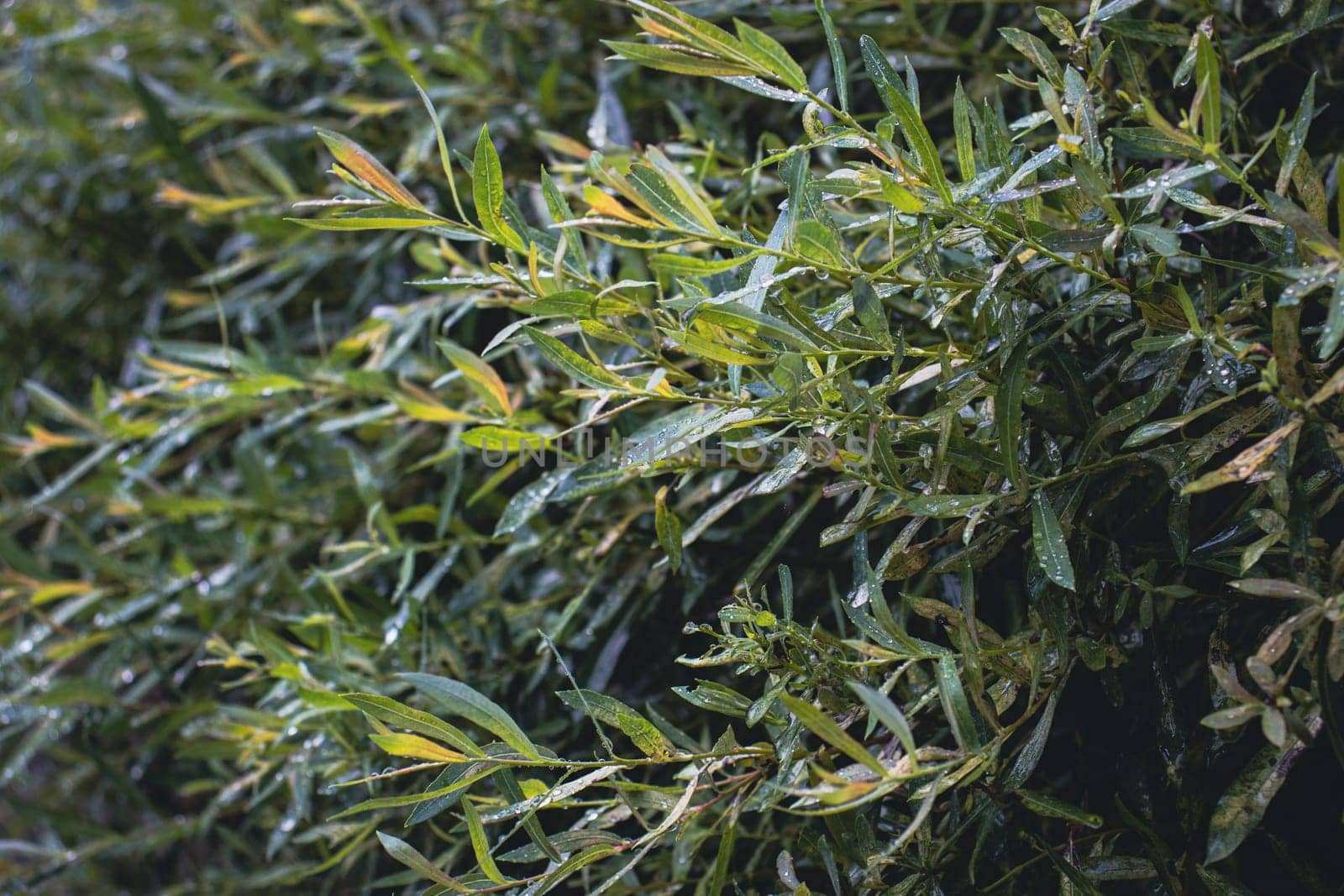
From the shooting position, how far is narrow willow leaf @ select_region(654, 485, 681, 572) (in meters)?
0.72

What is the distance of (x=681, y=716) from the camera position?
0.92 meters

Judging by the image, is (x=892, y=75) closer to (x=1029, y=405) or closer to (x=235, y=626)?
(x=1029, y=405)

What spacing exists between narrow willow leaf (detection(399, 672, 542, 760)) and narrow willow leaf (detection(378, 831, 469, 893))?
8 centimetres

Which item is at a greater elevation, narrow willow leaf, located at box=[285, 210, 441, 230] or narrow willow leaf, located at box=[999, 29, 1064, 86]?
narrow willow leaf, located at box=[999, 29, 1064, 86]

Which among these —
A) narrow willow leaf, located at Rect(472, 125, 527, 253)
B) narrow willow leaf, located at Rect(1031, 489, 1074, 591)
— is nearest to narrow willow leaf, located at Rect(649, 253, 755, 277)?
narrow willow leaf, located at Rect(472, 125, 527, 253)

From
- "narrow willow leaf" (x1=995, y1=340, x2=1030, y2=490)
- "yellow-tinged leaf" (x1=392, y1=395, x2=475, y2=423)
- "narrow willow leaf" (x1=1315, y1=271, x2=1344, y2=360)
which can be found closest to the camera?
"narrow willow leaf" (x1=1315, y1=271, x2=1344, y2=360)

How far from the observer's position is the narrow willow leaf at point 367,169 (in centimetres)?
64

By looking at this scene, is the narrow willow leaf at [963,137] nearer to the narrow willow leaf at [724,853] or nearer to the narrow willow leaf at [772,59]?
the narrow willow leaf at [772,59]

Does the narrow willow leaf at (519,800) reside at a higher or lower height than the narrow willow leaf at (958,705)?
lower

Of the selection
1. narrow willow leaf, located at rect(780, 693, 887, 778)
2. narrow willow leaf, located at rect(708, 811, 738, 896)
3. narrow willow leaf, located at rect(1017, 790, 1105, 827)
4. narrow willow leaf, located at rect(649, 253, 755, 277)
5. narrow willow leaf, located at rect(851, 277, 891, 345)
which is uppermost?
narrow willow leaf, located at rect(649, 253, 755, 277)

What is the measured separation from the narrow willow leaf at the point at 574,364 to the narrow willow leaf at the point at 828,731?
0.73ft

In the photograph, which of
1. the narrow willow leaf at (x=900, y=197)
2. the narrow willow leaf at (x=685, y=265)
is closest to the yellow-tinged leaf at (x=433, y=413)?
the narrow willow leaf at (x=685, y=265)

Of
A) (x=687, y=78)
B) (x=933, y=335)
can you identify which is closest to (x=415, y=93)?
(x=687, y=78)

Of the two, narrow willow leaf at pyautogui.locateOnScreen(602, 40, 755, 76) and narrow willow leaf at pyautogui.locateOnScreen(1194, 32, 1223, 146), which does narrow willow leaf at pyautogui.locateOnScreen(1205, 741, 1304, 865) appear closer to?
narrow willow leaf at pyautogui.locateOnScreen(1194, 32, 1223, 146)
